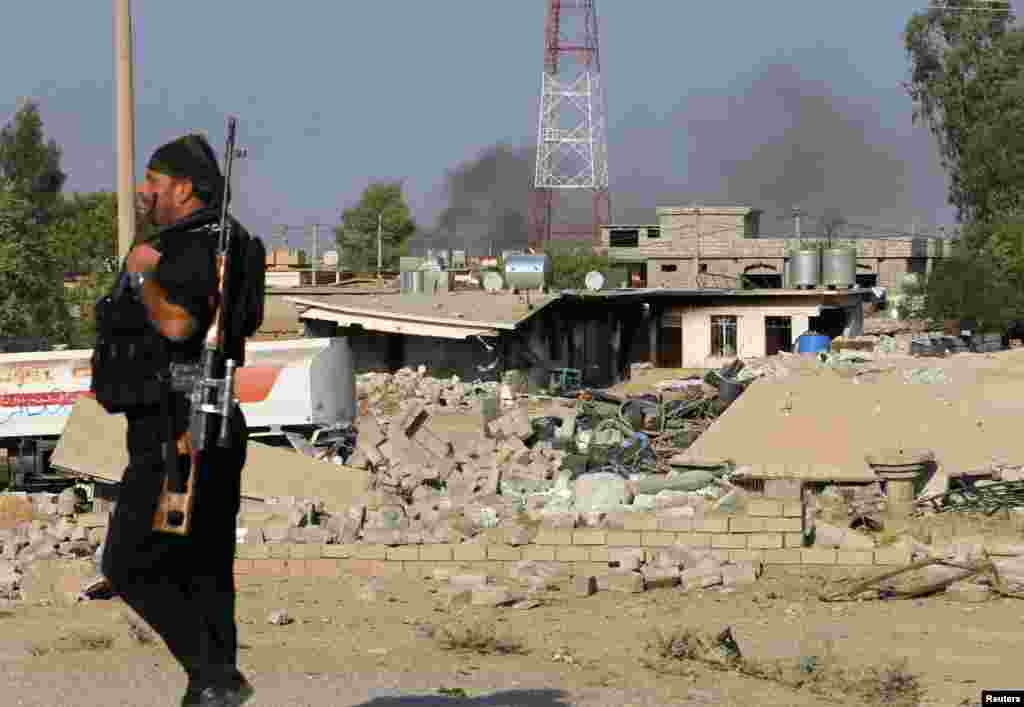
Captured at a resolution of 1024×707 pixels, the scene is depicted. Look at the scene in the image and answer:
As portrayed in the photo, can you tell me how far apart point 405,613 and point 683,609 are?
175 cm

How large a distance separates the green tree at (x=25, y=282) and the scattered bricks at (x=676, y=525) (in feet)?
81.2

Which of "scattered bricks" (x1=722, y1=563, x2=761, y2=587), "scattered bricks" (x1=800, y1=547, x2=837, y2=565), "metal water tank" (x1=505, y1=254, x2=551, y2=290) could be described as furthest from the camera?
"metal water tank" (x1=505, y1=254, x2=551, y2=290)

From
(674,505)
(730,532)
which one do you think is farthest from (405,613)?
(674,505)

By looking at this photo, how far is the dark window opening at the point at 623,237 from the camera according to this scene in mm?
78875

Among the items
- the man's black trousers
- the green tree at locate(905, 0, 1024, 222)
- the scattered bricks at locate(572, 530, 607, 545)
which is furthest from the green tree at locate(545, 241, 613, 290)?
the man's black trousers

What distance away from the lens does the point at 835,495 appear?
1580 cm

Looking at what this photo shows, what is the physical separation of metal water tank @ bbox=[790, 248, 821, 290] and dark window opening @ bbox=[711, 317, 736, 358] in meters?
1.95

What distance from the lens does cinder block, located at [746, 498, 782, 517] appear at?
1259 cm

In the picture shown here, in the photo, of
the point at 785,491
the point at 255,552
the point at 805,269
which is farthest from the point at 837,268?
the point at 255,552

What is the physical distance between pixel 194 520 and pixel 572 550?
23.4 feet

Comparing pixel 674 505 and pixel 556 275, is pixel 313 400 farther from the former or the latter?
pixel 556 275

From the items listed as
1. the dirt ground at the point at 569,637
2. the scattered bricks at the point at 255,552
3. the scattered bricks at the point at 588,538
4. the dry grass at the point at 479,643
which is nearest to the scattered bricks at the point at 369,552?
the dirt ground at the point at 569,637

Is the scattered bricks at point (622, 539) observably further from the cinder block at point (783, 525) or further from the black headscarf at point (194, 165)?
the black headscarf at point (194, 165)

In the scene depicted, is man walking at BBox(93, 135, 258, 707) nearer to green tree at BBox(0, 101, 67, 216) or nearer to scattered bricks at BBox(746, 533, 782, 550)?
scattered bricks at BBox(746, 533, 782, 550)
